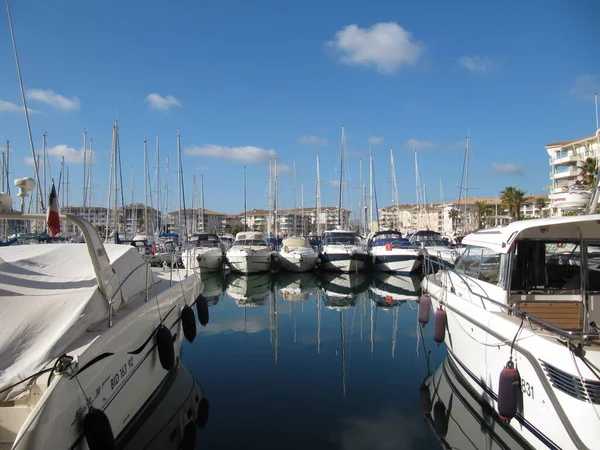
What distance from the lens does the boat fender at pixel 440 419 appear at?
6.40 metres

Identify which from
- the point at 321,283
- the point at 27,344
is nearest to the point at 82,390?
the point at 27,344

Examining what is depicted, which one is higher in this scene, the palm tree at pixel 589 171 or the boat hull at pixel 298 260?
the palm tree at pixel 589 171

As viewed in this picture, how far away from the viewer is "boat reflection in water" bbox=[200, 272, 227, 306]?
18.3 meters

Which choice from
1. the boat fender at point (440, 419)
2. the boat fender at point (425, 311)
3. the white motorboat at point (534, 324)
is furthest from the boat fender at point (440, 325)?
the boat fender at point (440, 419)

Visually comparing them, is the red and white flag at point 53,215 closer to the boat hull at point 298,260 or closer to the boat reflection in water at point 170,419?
the boat reflection in water at point 170,419

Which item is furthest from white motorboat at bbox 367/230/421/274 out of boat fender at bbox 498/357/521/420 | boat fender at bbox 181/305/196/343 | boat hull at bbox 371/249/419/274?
boat fender at bbox 498/357/521/420

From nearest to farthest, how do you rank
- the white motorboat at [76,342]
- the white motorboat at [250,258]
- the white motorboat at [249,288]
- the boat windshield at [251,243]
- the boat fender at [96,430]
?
the white motorboat at [76,342]
the boat fender at [96,430]
the white motorboat at [249,288]
the white motorboat at [250,258]
the boat windshield at [251,243]

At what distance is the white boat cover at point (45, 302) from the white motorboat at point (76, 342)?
0.01 meters

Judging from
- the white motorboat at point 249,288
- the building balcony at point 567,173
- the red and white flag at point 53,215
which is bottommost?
the white motorboat at point 249,288

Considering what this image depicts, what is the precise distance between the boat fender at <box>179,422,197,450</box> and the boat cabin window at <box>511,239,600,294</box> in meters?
5.37

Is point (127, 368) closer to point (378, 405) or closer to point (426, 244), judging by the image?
point (378, 405)

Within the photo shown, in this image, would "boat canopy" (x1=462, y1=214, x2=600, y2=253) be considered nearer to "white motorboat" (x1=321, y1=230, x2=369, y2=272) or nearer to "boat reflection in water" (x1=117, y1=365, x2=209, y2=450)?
"boat reflection in water" (x1=117, y1=365, x2=209, y2=450)

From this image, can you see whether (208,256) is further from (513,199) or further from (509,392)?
(513,199)

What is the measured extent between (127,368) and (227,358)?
472 centimetres
